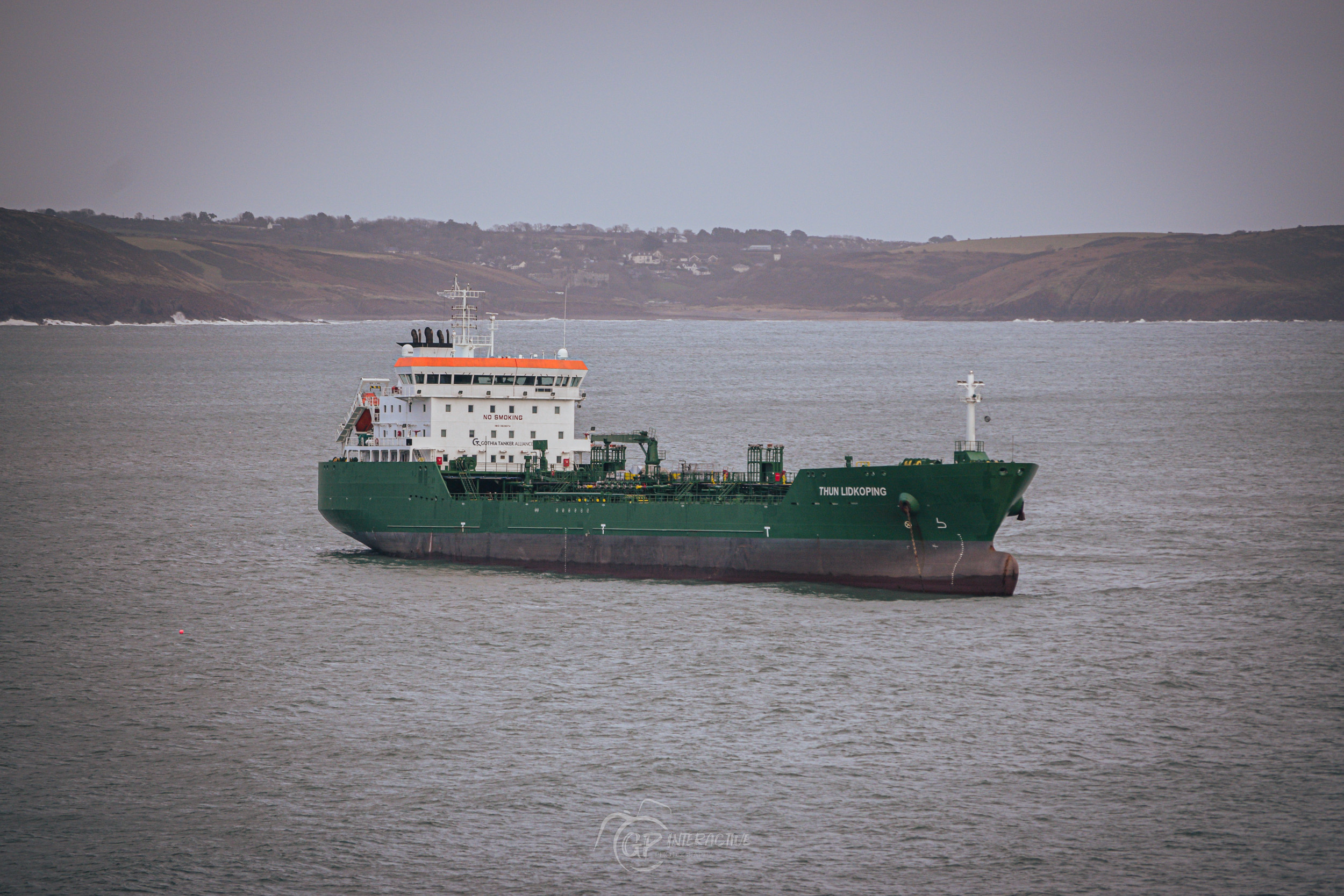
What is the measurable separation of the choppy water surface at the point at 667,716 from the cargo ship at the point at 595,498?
3.26ft

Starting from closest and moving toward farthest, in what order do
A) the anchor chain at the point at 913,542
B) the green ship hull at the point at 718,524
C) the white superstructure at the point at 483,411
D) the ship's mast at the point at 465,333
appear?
the green ship hull at the point at 718,524, the anchor chain at the point at 913,542, the white superstructure at the point at 483,411, the ship's mast at the point at 465,333

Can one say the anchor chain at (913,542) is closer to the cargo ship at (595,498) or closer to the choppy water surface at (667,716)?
the cargo ship at (595,498)

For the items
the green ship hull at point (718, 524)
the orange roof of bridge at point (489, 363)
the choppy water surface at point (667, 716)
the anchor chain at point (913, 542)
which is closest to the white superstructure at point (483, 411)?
the orange roof of bridge at point (489, 363)

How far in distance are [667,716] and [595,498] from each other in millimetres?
13949

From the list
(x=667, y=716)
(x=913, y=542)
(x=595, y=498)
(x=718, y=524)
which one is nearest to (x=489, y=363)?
(x=595, y=498)

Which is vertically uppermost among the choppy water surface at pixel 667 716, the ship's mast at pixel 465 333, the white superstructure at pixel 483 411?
the ship's mast at pixel 465 333

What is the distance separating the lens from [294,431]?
3344 inches

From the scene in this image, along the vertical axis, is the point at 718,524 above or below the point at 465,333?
below

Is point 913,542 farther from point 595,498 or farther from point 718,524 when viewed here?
point 595,498

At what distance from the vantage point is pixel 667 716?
28078 mm

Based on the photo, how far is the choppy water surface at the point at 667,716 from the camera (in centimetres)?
2192

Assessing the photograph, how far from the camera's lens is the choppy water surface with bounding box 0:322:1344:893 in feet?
71.9

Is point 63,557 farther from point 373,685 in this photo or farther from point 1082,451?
point 1082,451

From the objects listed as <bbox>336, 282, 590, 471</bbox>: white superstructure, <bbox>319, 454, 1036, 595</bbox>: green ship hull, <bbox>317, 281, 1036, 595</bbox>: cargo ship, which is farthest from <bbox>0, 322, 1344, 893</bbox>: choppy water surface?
<bbox>336, 282, 590, 471</bbox>: white superstructure
